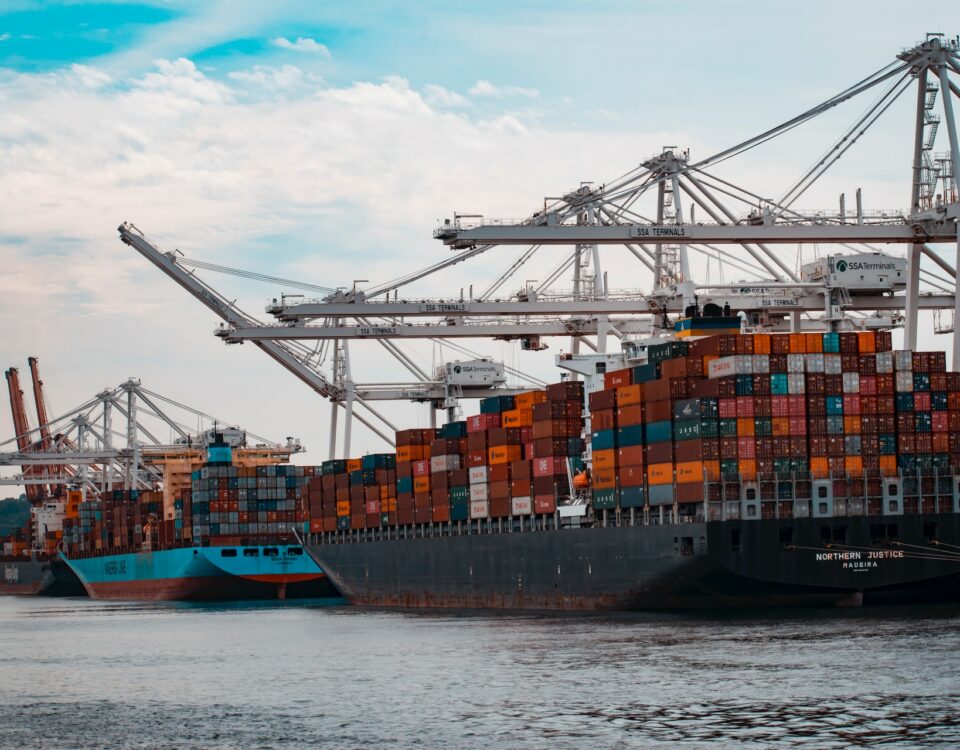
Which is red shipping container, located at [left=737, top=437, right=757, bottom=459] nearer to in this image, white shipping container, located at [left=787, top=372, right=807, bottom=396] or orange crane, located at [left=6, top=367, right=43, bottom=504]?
white shipping container, located at [left=787, top=372, right=807, bottom=396]

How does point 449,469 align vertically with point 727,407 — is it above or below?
below

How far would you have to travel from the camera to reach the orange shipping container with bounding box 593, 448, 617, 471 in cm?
5288

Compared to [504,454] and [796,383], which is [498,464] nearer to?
[504,454]

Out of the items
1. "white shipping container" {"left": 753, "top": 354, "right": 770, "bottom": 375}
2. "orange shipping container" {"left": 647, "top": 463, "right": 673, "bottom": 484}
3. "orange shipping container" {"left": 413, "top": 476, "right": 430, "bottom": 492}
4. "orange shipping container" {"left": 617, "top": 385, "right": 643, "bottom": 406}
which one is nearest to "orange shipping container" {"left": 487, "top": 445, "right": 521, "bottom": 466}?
"orange shipping container" {"left": 413, "top": 476, "right": 430, "bottom": 492}

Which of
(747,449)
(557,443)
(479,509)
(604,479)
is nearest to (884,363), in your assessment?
(747,449)

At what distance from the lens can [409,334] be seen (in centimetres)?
6850

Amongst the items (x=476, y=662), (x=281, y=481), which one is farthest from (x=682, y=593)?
(x=281, y=481)

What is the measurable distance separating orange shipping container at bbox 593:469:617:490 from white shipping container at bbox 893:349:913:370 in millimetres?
9516

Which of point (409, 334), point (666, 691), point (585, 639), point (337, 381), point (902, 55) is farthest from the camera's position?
point (337, 381)

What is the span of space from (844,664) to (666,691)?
4696 mm

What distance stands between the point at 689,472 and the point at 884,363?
6.96m

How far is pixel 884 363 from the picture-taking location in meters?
50.1

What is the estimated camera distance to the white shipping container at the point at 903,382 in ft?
164

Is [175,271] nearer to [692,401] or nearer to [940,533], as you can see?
[692,401]
